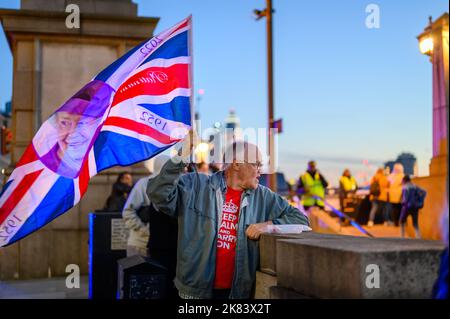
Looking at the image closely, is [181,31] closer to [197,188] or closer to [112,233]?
[197,188]

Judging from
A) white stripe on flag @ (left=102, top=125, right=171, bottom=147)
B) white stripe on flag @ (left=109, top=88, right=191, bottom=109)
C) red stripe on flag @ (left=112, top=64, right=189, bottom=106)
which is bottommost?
white stripe on flag @ (left=102, top=125, right=171, bottom=147)

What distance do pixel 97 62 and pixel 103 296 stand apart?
4870 mm

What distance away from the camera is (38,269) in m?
10.3

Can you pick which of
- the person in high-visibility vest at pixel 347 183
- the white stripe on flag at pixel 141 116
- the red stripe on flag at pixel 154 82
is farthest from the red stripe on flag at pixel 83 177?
the person in high-visibility vest at pixel 347 183

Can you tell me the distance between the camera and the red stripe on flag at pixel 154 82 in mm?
4652

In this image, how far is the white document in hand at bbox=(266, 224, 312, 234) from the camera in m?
4.05

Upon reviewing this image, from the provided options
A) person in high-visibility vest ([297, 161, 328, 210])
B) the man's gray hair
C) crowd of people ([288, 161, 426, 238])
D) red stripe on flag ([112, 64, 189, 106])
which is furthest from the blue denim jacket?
person in high-visibility vest ([297, 161, 328, 210])

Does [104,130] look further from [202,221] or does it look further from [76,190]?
[202,221]

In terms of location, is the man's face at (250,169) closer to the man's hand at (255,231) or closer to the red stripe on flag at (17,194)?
the man's hand at (255,231)

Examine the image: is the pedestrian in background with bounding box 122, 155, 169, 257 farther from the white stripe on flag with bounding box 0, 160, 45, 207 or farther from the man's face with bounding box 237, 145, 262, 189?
the man's face with bounding box 237, 145, 262, 189

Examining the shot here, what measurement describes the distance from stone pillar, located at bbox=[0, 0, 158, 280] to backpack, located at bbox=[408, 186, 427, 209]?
6.56m

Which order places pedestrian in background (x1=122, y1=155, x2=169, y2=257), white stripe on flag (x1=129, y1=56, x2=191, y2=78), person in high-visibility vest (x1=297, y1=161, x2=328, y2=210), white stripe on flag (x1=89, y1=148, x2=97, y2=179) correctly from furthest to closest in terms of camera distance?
1. person in high-visibility vest (x1=297, y1=161, x2=328, y2=210)
2. pedestrian in background (x1=122, y1=155, x2=169, y2=257)
3. white stripe on flag (x1=129, y1=56, x2=191, y2=78)
4. white stripe on flag (x1=89, y1=148, x2=97, y2=179)

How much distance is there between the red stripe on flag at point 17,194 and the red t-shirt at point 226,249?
135cm
